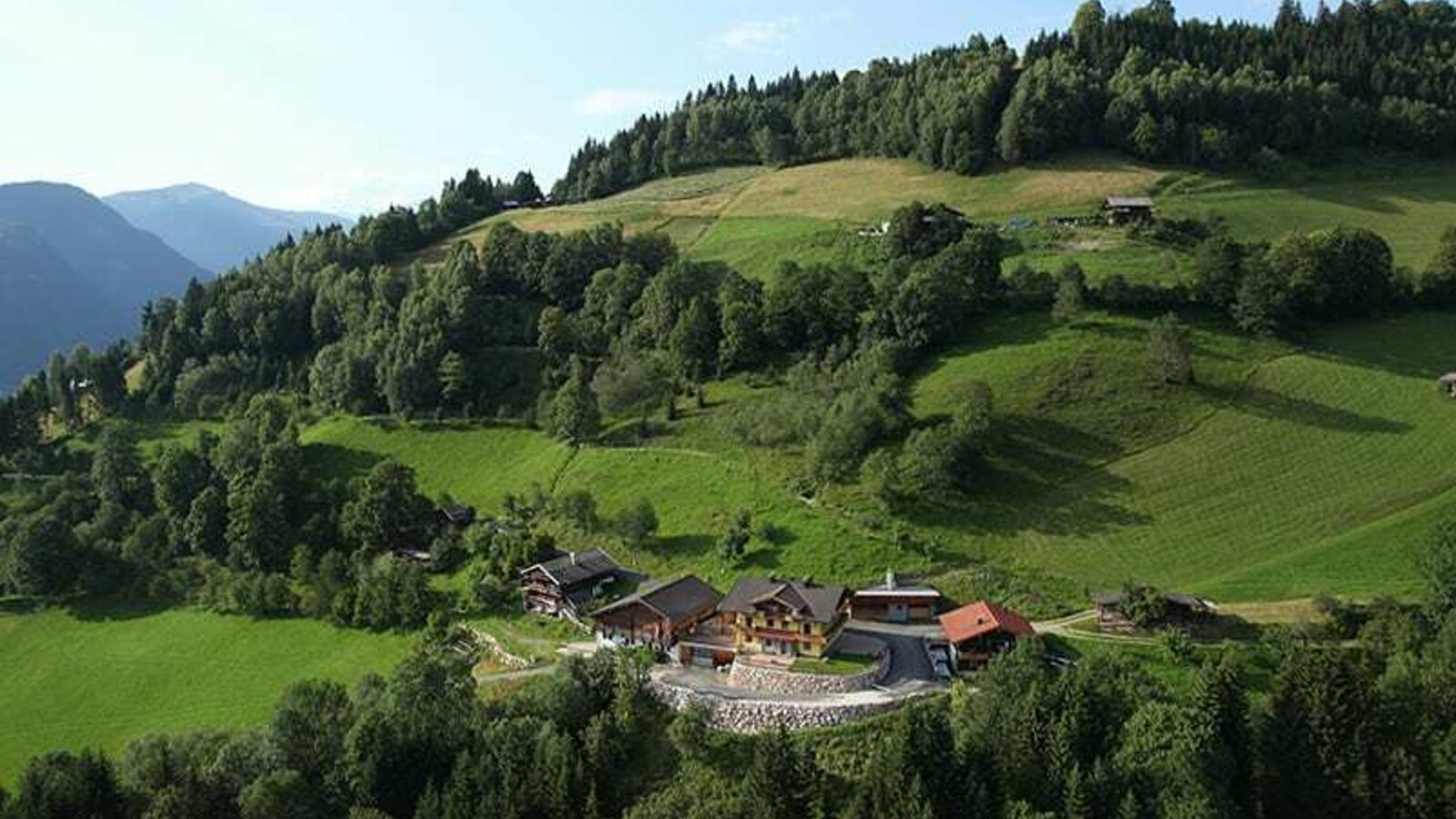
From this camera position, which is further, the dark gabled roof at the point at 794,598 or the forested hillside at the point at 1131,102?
the forested hillside at the point at 1131,102

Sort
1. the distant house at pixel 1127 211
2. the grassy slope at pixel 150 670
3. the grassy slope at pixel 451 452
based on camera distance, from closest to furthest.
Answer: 1. the grassy slope at pixel 150 670
2. the grassy slope at pixel 451 452
3. the distant house at pixel 1127 211

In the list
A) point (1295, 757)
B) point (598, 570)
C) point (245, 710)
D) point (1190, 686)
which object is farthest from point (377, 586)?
point (1295, 757)

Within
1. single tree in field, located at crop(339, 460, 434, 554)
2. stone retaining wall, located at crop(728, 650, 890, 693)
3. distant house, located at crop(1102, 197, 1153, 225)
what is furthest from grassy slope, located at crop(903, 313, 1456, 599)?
single tree in field, located at crop(339, 460, 434, 554)

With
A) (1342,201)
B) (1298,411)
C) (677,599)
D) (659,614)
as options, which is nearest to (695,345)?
(677,599)

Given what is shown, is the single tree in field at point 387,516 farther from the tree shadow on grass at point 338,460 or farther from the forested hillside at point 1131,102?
the forested hillside at point 1131,102

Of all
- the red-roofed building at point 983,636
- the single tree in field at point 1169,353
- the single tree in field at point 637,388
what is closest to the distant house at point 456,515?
the single tree in field at point 637,388

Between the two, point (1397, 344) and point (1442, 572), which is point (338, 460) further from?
point (1397, 344)

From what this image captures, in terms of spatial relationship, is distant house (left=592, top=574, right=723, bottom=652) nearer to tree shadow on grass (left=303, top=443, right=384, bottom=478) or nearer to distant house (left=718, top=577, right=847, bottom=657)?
distant house (left=718, top=577, right=847, bottom=657)
